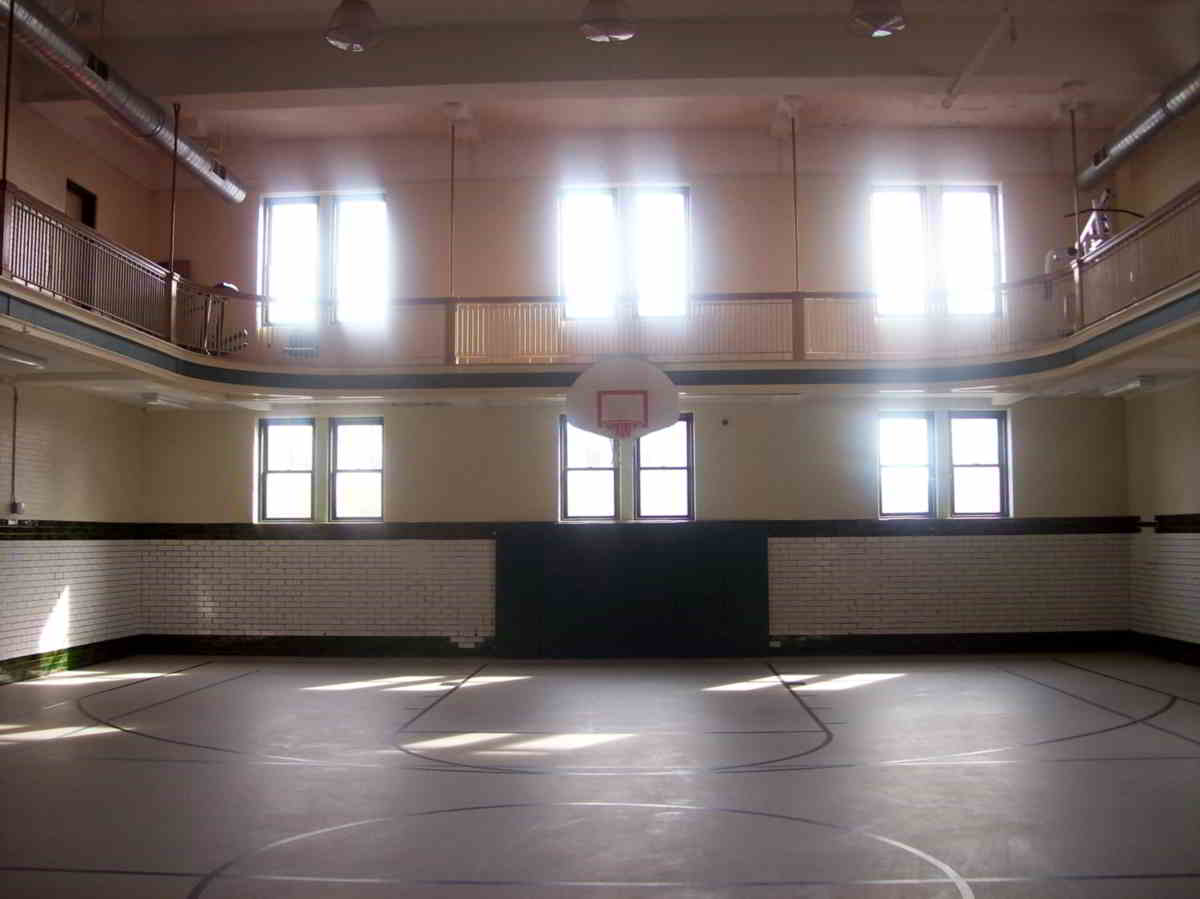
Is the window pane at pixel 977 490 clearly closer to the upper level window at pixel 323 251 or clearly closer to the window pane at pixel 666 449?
the window pane at pixel 666 449

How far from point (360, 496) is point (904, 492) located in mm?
8882

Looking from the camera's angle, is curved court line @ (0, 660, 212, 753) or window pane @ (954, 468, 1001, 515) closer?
curved court line @ (0, 660, 212, 753)

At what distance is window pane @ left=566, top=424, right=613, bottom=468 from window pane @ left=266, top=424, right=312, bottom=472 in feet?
14.3

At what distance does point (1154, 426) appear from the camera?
1526 centimetres

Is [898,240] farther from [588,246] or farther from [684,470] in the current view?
[684,470]

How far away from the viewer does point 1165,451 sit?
588 inches

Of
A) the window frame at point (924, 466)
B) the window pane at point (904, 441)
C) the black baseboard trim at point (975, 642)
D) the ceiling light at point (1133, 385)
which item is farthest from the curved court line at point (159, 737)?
the ceiling light at point (1133, 385)

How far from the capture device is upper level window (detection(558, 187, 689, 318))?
17.2 m

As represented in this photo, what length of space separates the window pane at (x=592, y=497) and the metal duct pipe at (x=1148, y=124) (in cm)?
909

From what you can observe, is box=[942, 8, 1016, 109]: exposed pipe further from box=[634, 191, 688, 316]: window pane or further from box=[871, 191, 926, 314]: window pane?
box=[634, 191, 688, 316]: window pane

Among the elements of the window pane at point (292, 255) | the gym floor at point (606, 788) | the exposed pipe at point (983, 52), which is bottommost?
the gym floor at point (606, 788)

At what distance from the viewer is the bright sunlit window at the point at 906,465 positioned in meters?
16.4

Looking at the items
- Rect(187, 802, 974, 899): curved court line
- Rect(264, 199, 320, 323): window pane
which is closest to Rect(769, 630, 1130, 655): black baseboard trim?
Rect(187, 802, 974, 899): curved court line

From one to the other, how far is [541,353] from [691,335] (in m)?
2.49
